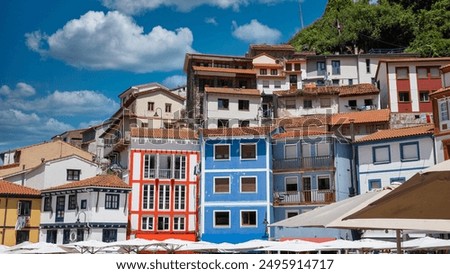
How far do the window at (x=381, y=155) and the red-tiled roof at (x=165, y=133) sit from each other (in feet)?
24.6

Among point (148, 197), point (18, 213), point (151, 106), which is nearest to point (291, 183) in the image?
point (148, 197)

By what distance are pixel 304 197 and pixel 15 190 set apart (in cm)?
1160

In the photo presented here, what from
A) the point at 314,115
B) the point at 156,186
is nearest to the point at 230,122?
the point at 314,115

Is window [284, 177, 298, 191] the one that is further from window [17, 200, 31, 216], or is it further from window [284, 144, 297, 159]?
window [17, 200, 31, 216]

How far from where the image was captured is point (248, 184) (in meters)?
22.4

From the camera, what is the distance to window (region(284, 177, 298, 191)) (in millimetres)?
22891

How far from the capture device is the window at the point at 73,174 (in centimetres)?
2311

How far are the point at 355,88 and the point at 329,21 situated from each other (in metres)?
8.32

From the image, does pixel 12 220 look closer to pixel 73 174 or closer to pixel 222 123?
pixel 73 174

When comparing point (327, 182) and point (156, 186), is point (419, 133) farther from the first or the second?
point (156, 186)

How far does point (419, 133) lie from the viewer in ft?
66.6

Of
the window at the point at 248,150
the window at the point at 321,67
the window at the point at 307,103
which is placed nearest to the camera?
the window at the point at 248,150

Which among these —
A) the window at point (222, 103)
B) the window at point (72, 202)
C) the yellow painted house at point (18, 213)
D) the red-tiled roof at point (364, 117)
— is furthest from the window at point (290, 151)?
the yellow painted house at point (18, 213)

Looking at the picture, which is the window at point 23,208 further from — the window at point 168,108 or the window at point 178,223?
the window at point 168,108
